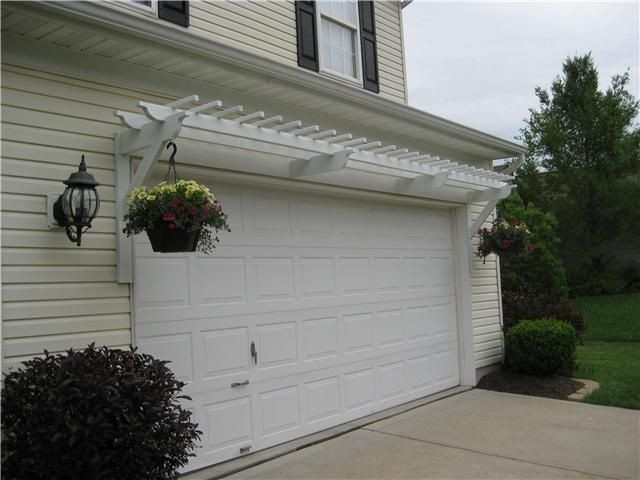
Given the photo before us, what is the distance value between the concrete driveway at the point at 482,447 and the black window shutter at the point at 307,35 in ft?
15.7

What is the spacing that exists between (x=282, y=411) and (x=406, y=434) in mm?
1293

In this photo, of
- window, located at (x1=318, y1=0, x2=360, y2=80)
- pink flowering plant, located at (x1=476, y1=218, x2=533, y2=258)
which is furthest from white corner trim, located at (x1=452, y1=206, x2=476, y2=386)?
window, located at (x1=318, y1=0, x2=360, y2=80)

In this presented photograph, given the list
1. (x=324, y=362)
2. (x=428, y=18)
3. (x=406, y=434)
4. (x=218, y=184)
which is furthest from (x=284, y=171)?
(x=428, y=18)

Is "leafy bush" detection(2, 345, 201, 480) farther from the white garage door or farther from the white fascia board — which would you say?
the white fascia board

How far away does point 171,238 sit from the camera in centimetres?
407

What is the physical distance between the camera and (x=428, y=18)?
40.7 ft

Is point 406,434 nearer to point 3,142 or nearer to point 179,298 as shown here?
point 179,298

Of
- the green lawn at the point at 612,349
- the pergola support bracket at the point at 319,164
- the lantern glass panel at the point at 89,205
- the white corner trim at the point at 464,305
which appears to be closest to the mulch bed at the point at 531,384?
the white corner trim at the point at 464,305

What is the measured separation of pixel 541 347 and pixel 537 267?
7.19 meters

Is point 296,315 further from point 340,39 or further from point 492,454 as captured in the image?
point 340,39

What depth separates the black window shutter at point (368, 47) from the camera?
9.13 metres

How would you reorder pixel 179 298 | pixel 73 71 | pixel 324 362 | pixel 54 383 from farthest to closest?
pixel 324 362 < pixel 179 298 < pixel 73 71 < pixel 54 383

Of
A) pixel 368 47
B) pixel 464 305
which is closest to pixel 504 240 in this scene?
pixel 464 305

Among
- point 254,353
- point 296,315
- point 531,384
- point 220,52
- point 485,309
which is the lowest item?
point 531,384
